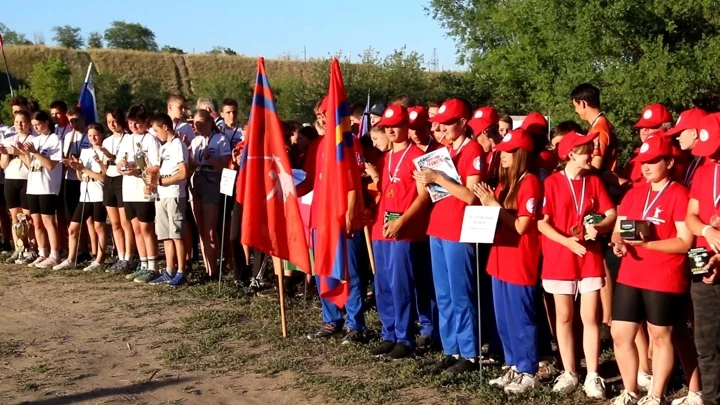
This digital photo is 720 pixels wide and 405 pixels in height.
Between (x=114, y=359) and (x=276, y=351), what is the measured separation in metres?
1.42

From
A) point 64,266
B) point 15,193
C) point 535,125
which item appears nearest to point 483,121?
point 535,125

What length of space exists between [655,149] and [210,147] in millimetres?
6812

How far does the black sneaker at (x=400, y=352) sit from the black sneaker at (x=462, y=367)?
58cm

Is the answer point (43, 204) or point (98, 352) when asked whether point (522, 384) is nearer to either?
point (98, 352)

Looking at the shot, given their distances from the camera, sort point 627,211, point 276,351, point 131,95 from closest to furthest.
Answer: point 627,211, point 276,351, point 131,95

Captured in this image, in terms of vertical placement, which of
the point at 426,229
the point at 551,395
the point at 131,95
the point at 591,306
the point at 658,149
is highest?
the point at 131,95

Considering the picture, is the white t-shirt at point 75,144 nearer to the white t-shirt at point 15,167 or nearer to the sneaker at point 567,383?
the white t-shirt at point 15,167

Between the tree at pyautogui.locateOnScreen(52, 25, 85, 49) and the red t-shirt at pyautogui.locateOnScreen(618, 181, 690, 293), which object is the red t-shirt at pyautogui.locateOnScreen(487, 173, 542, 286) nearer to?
the red t-shirt at pyautogui.locateOnScreen(618, 181, 690, 293)

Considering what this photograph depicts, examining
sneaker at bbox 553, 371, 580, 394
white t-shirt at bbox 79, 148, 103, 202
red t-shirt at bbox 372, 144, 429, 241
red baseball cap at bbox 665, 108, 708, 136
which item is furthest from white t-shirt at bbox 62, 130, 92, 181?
red baseball cap at bbox 665, 108, 708, 136

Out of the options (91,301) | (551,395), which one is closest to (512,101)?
(91,301)

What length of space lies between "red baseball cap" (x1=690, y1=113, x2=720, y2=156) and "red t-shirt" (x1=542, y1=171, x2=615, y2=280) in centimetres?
80

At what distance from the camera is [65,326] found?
9133mm

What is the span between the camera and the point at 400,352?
753cm

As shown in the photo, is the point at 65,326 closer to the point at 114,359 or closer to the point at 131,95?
the point at 114,359
